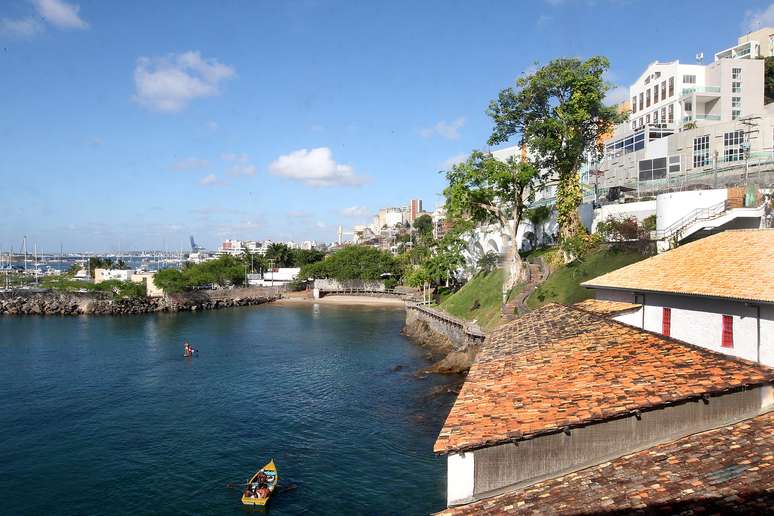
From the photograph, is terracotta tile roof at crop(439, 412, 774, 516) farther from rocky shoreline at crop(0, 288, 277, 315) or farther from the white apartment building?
rocky shoreline at crop(0, 288, 277, 315)

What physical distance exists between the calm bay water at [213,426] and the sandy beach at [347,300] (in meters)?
51.1

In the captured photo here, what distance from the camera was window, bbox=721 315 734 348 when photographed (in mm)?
19953

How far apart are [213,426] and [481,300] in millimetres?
35284

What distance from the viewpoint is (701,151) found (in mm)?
60781

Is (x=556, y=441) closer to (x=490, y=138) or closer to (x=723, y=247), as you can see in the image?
(x=723, y=247)

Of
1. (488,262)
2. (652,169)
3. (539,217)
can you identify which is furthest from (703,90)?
(488,262)

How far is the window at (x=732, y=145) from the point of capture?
5716 cm

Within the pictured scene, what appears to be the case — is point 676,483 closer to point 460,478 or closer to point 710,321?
point 460,478

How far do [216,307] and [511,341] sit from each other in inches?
3914

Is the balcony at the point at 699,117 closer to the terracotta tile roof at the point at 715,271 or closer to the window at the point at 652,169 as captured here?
the window at the point at 652,169

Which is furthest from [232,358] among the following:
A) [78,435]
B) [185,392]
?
[78,435]

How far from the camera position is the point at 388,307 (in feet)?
363

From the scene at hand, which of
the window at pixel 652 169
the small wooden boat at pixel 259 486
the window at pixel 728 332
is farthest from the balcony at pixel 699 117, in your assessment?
the small wooden boat at pixel 259 486

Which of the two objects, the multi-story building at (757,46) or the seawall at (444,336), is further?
the multi-story building at (757,46)
